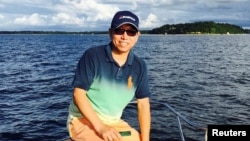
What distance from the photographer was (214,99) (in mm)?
19875

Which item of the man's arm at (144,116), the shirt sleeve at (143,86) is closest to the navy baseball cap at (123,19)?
the shirt sleeve at (143,86)

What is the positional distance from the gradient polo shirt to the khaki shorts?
9 centimetres

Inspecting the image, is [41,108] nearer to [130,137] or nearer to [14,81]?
[14,81]

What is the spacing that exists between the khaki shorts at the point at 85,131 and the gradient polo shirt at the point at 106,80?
0.31 ft

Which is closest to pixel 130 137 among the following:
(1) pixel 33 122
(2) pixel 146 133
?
(2) pixel 146 133

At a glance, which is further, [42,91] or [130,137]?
[42,91]

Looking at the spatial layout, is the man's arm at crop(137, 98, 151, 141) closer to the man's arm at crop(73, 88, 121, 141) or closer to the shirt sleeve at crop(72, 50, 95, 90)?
the man's arm at crop(73, 88, 121, 141)

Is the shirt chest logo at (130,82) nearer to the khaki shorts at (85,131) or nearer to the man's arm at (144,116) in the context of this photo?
the man's arm at (144,116)

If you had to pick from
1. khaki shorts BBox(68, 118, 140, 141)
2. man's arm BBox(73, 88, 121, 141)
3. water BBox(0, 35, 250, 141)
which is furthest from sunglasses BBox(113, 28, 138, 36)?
water BBox(0, 35, 250, 141)

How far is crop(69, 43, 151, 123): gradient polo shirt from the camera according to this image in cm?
416

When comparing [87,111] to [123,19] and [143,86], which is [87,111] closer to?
[143,86]

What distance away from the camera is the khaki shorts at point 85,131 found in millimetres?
4246

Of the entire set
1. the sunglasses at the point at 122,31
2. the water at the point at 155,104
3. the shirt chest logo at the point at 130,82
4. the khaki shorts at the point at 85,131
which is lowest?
the water at the point at 155,104

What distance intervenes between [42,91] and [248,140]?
1921 cm
